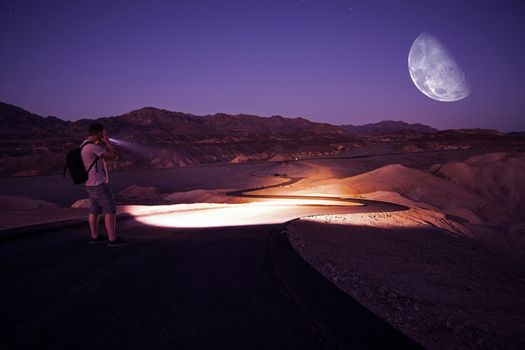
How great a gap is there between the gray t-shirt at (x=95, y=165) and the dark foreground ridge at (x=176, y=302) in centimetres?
115

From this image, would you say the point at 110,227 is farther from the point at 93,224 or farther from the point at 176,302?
the point at 176,302

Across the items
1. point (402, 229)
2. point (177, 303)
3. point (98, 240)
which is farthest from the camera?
point (402, 229)

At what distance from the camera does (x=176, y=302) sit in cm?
404

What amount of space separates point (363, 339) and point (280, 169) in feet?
226

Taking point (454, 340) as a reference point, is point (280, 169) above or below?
below

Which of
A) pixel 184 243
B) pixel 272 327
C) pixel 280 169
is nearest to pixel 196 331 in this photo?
pixel 272 327

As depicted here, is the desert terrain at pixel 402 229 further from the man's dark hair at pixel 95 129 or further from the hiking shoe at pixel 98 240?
the man's dark hair at pixel 95 129

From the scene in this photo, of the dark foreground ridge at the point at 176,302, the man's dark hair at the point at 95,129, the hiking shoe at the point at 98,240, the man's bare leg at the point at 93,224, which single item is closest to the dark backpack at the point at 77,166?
the man's dark hair at the point at 95,129

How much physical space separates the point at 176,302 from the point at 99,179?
3.97m

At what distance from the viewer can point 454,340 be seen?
3.11m

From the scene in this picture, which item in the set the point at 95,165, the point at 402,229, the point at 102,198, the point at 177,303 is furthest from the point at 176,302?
the point at 402,229

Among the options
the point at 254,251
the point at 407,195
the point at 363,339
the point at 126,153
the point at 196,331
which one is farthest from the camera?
the point at 126,153

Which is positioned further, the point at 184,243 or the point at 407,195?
the point at 407,195

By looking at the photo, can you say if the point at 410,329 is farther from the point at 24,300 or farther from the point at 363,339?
the point at 24,300
